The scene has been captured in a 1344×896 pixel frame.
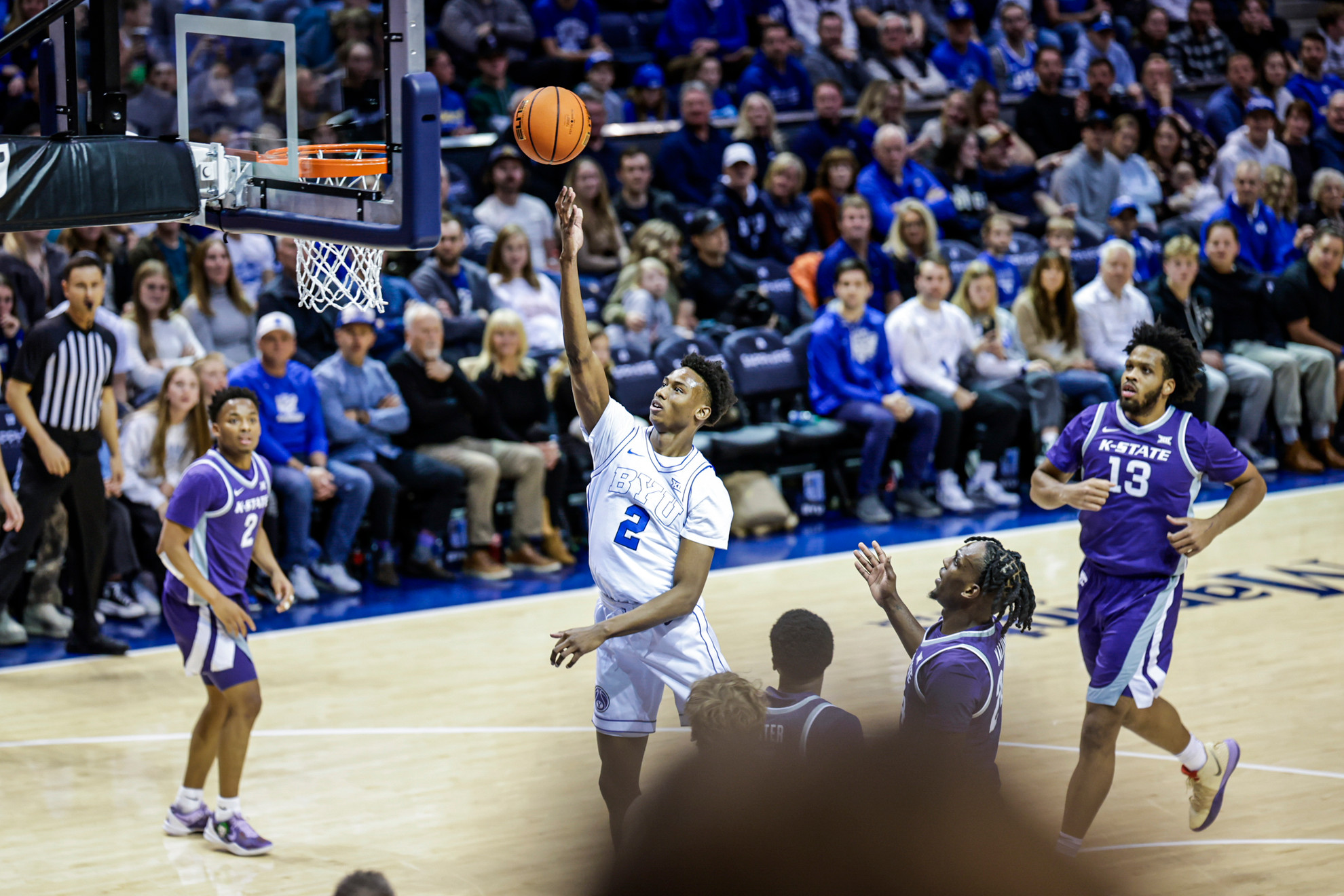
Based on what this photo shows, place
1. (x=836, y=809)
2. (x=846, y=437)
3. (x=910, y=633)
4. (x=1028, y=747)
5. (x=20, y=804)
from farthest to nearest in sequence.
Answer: (x=846, y=437) → (x=20, y=804) → (x=910, y=633) → (x=1028, y=747) → (x=836, y=809)

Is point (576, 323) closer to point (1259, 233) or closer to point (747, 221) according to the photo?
point (747, 221)

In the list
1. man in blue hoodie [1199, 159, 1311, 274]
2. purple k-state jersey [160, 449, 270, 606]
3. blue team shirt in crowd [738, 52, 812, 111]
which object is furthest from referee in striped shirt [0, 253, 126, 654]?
man in blue hoodie [1199, 159, 1311, 274]

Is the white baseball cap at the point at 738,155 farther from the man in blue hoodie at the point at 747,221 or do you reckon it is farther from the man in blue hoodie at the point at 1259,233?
the man in blue hoodie at the point at 1259,233

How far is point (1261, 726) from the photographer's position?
705 centimetres

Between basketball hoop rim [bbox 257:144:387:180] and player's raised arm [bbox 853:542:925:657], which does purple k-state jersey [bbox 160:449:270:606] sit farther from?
player's raised arm [bbox 853:542:925:657]

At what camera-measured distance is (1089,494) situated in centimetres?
563

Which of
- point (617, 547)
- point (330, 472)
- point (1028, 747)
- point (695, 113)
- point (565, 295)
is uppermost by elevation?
point (695, 113)

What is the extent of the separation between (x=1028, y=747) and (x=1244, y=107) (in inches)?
598

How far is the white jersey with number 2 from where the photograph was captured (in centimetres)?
491

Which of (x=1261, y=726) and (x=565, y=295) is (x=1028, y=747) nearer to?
(x=565, y=295)

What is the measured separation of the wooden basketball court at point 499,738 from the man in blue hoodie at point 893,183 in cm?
392

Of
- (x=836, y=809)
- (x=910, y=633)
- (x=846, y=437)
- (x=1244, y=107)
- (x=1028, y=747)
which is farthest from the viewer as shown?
(x=1244, y=107)

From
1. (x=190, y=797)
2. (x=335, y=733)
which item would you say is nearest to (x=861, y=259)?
(x=335, y=733)

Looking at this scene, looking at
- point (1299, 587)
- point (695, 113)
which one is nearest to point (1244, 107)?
point (695, 113)
